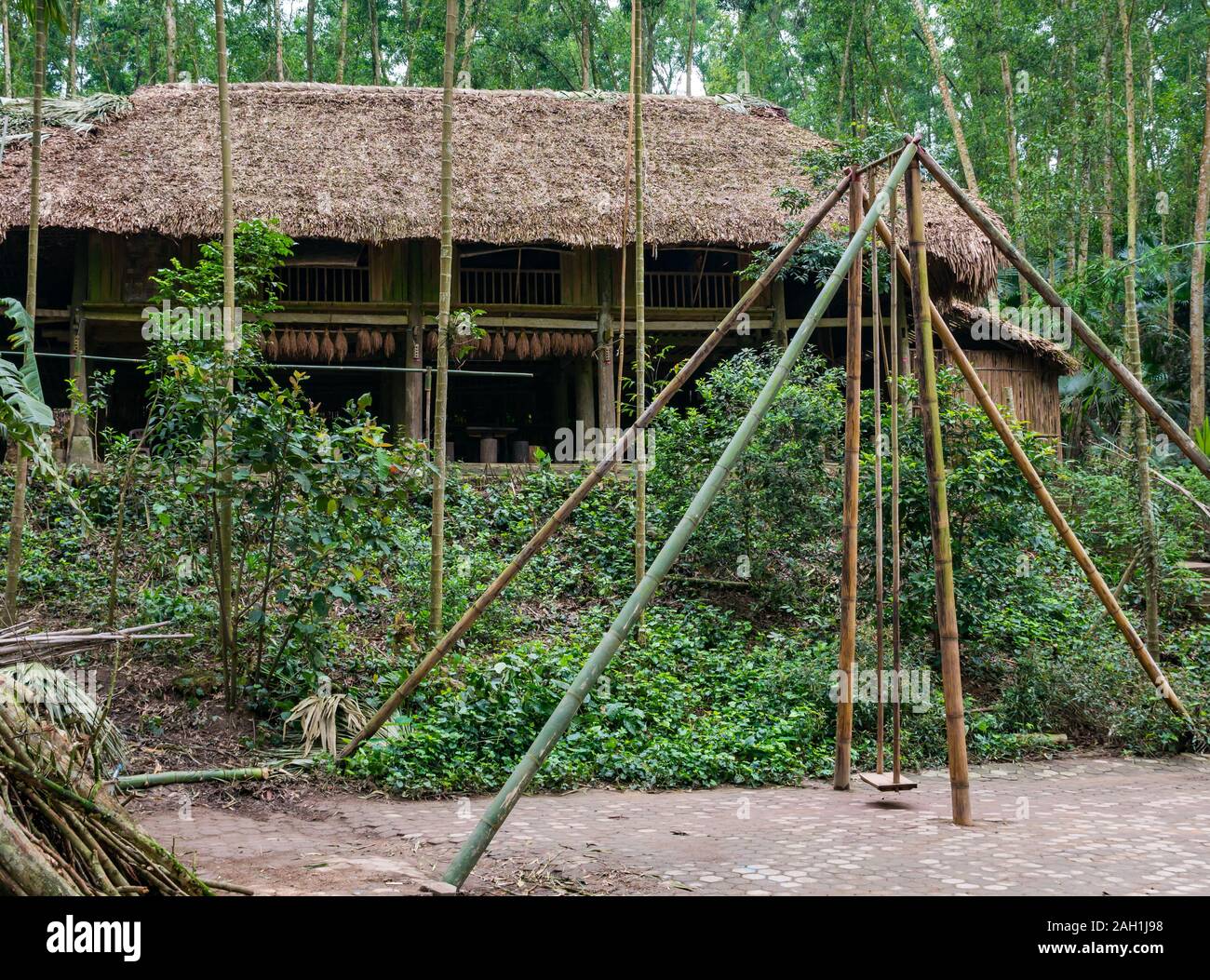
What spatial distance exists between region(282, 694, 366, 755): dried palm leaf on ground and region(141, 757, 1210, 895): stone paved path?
2.29 ft

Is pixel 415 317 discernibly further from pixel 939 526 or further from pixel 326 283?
pixel 939 526

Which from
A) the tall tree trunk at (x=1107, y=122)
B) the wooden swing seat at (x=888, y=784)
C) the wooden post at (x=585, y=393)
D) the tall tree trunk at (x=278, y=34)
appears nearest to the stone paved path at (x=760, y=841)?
the wooden swing seat at (x=888, y=784)

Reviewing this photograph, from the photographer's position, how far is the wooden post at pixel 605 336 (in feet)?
42.5

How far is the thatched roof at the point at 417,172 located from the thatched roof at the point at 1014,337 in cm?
39

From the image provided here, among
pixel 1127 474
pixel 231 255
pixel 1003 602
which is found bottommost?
pixel 1003 602

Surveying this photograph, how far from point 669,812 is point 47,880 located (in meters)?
3.44

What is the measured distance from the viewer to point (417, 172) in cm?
1301

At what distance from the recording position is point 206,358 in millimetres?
6797

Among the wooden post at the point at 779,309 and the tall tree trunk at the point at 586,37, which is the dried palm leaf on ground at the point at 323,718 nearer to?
the wooden post at the point at 779,309

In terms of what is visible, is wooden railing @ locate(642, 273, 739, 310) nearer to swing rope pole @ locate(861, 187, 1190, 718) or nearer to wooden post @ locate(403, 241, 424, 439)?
wooden post @ locate(403, 241, 424, 439)

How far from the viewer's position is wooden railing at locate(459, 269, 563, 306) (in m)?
13.4

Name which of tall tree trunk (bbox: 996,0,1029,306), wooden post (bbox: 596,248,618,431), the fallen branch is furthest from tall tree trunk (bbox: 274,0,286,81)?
the fallen branch
